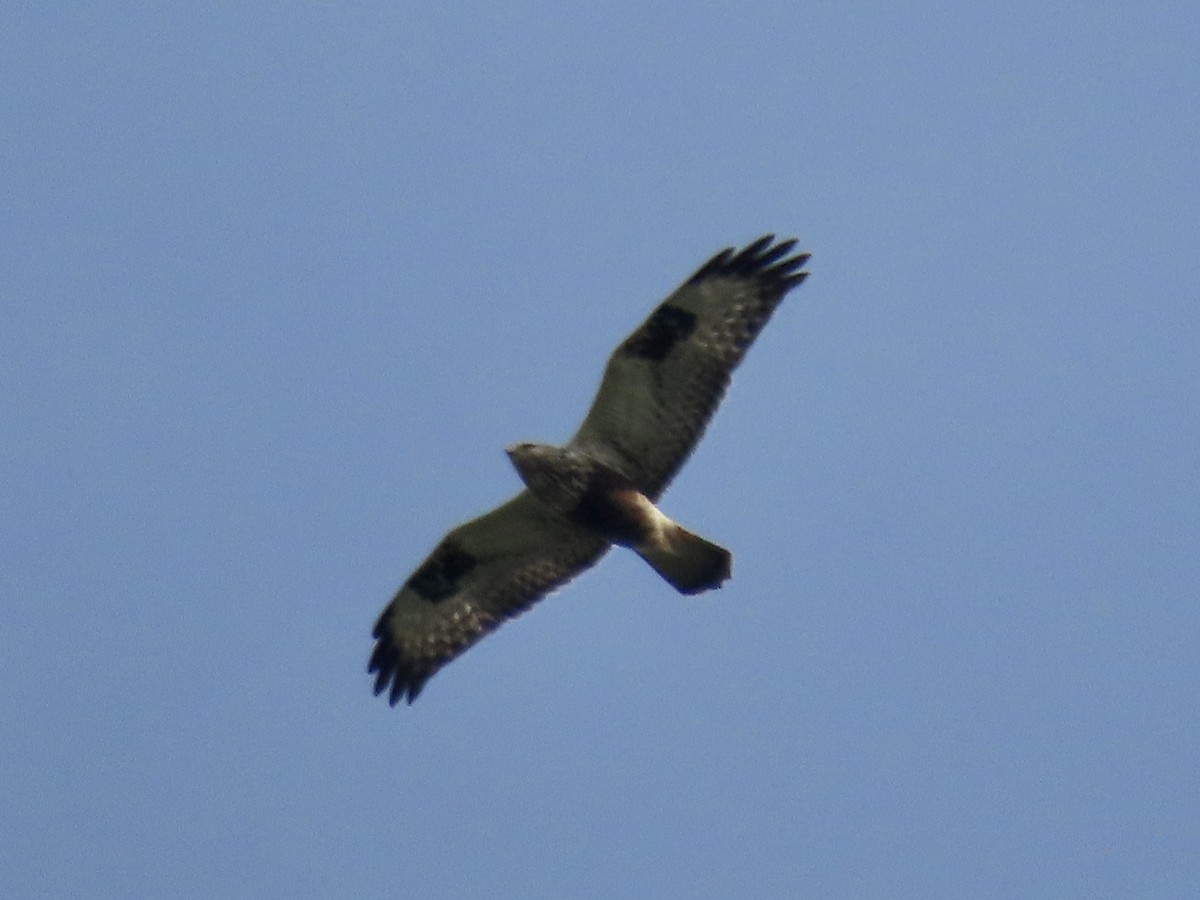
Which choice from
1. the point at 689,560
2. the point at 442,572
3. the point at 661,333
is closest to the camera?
the point at 689,560

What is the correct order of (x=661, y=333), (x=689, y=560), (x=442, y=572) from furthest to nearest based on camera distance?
(x=442, y=572), (x=661, y=333), (x=689, y=560)

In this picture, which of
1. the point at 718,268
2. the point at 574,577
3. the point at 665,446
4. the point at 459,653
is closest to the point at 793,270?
the point at 718,268

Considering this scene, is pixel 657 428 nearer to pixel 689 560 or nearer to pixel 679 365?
pixel 679 365

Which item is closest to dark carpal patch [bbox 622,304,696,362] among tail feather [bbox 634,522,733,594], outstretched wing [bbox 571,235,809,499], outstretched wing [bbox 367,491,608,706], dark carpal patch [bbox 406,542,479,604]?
outstretched wing [bbox 571,235,809,499]

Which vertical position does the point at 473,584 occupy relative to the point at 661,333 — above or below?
below

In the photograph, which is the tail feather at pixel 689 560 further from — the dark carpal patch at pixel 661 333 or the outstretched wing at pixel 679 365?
the dark carpal patch at pixel 661 333

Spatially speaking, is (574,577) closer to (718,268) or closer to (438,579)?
(438,579)

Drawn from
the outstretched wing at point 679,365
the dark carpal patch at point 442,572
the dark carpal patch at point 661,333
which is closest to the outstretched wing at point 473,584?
the dark carpal patch at point 442,572

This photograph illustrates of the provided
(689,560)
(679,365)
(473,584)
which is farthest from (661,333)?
(473,584)
